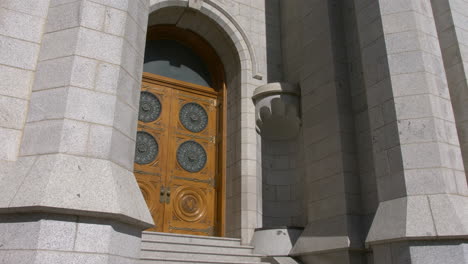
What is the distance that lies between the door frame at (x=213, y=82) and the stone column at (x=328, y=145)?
6.01ft

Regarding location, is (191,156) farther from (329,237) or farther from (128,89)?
(128,89)

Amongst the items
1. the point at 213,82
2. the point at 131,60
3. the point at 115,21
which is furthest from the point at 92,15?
the point at 213,82

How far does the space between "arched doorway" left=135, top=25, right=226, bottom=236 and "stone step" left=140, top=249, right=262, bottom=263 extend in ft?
4.62

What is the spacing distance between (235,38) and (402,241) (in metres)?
5.62

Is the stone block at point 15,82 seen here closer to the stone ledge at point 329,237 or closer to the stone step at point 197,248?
the stone step at point 197,248

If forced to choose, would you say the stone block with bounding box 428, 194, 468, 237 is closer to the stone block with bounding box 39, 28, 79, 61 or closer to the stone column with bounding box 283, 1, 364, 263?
the stone column with bounding box 283, 1, 364, 263

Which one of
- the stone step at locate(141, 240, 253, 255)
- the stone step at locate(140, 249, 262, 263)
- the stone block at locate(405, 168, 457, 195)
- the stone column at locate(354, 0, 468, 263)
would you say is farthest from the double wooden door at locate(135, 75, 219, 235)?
the stone block at locate(405, 168, 457, 195)

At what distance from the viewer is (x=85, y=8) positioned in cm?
438

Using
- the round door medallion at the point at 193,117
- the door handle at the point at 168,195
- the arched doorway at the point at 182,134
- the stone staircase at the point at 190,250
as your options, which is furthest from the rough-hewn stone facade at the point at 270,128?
the door handle at the point at 168,195

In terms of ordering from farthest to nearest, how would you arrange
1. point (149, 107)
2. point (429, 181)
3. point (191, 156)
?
point (191, 156), point (149, 107), point (429, 181)

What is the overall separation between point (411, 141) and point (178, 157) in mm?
4748

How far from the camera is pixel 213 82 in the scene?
9461mm

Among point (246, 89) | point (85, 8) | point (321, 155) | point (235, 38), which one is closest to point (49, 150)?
point (85, 8)

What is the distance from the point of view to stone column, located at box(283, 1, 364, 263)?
20.0 ft
